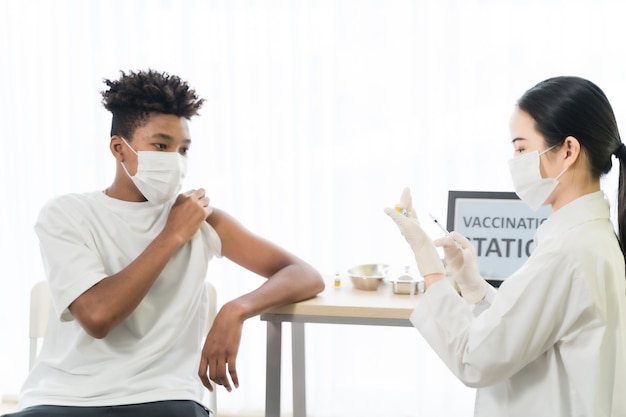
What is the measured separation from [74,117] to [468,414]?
1985 mm

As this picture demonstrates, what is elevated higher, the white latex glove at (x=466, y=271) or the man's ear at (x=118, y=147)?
the man's ear at (x=118, y=147)

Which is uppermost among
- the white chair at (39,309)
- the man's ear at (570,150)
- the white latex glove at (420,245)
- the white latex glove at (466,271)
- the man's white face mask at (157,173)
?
the man's ear at (570,150)

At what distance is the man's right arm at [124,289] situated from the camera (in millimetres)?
1517

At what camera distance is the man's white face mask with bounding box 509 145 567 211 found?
1267 mm

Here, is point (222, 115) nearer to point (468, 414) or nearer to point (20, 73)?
point (20, 73)

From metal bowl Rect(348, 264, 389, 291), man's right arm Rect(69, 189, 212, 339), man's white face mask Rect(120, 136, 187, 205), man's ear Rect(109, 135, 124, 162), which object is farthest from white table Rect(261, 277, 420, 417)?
man's ear Rect(109, 135, 124, 162)

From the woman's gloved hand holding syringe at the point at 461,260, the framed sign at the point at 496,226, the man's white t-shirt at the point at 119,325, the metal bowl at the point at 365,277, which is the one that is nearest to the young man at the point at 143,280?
the man's white t-shirt at the point at 119,325

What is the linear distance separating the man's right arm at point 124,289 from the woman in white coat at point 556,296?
0.60 m

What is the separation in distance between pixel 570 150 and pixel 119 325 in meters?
1.06

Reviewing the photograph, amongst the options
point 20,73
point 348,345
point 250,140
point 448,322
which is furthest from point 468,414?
point 20,73

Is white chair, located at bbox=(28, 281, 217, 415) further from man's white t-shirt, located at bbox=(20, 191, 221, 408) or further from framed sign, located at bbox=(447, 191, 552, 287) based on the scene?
framed sign, located at bbox=(447, 191, 552, 287)

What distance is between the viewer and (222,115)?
2.76 m

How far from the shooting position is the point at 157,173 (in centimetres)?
169

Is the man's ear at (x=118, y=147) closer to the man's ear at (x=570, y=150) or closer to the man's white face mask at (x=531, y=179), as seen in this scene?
the man's white face mask at (x=531, y=179)
